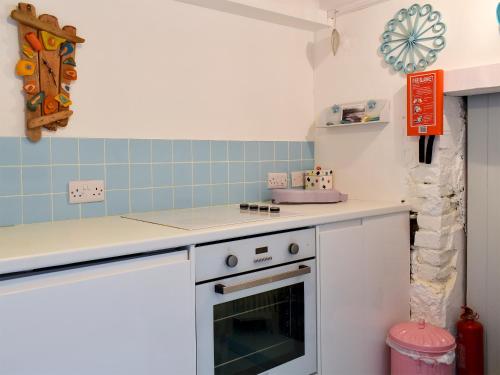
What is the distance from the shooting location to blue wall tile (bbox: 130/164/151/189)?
81.1 inches

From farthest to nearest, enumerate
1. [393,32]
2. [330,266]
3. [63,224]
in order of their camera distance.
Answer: [393,32] → [330,266] → [63,224]

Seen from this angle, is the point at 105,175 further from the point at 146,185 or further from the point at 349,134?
the point at 349,134

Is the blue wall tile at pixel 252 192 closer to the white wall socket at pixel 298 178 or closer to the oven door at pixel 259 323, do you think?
the white wall socket at pixel 298 178

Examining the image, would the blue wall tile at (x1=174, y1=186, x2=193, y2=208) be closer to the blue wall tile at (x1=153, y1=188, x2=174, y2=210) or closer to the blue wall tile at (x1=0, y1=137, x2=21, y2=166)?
the blue wall tile at (x1=153, y1=188, x2=174, y2=210)

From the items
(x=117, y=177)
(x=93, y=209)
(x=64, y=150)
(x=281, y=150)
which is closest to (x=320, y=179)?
(x=281, y=150)

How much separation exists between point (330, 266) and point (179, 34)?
1.25 meters

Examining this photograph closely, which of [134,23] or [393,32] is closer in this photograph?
[134,23]

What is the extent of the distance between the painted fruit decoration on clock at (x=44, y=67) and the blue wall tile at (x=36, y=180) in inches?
4.6

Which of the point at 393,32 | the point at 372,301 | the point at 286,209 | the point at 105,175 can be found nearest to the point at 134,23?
the point at 105,175

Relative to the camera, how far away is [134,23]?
2055 millimetres

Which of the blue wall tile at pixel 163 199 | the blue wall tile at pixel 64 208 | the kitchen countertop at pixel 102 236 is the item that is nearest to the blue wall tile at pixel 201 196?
the blue wall tile at pixel 163 199

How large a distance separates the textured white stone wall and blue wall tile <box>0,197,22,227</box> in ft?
5.75

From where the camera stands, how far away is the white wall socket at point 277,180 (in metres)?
2.58

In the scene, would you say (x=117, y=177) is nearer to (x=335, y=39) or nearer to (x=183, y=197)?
(x=183, y=197)
